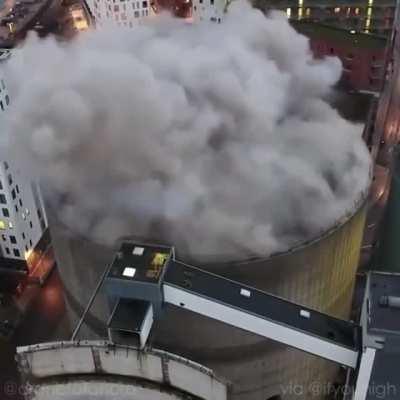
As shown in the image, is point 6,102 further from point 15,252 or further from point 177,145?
point 177,145

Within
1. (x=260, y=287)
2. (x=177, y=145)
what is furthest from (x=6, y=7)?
(x=260, y=287)

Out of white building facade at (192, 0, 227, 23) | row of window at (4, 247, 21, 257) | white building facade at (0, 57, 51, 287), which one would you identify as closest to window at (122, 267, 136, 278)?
white building facade at (0, 57, 51, 287)

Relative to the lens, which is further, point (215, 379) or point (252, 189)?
point (252, 189)

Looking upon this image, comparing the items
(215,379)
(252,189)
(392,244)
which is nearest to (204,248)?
(252,189)

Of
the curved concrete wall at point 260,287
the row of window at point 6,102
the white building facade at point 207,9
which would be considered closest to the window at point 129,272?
the curved concrete wall at point 260,287

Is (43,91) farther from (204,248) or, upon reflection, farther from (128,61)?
(204,248)

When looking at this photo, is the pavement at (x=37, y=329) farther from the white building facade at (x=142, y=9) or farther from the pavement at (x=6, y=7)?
the pavement at (x=6, y=7)

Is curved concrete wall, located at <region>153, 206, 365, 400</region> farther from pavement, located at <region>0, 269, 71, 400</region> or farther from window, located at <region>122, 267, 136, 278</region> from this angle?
pavement, located at <region>0, 269, 71, 400</region>
